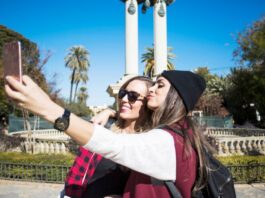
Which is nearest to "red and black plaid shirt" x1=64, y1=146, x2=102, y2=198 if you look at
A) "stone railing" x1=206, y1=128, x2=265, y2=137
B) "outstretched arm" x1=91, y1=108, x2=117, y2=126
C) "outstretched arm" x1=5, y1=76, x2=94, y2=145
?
"outstretched arm" x1=91, y1=108, x2=117, y2=126

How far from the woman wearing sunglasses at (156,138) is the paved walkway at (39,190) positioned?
7.87 meters

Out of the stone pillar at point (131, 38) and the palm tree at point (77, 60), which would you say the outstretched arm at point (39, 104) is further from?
the palm tree at point (77, 60)

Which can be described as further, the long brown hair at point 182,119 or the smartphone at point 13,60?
the long brown hair at point 182,119

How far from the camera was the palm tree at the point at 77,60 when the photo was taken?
62500 millimetres

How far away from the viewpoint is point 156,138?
151 centimetres

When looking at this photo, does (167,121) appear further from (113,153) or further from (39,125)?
(39,125)

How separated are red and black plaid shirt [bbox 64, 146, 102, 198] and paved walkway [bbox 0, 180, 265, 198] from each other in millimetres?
7071

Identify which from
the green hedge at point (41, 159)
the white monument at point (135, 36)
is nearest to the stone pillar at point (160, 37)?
the white monument at point (135, 36)

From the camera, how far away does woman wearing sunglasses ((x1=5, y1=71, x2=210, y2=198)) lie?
1317mm

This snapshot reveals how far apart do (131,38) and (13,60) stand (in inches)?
662

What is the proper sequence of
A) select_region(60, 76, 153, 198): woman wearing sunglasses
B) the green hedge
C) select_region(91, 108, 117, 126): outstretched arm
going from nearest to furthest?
select_region(60, 76, 153, 198): woman wearing sunglasses
select_region(91, 108, 117, 126): outstretched arm
the green hedge

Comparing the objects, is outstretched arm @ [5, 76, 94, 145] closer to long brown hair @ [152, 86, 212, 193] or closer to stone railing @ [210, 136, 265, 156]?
long brown hair @ [152, 86, 212, 193]

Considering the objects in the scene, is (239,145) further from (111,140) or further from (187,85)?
(111,140)

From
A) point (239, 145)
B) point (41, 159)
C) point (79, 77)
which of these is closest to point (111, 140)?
point (41, 159)
